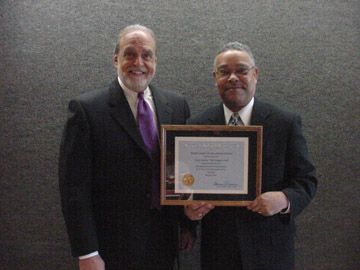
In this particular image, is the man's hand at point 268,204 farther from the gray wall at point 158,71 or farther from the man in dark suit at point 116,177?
the gray wall at point 158,71

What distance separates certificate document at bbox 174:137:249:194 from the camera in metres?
1.12

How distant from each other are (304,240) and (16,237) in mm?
1679

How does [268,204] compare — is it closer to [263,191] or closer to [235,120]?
[263,191]

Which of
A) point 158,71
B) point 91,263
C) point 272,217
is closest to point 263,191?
point 272,217

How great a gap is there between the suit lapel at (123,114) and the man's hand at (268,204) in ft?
1.53

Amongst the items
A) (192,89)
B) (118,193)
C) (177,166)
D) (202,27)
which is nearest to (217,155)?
(177,166)

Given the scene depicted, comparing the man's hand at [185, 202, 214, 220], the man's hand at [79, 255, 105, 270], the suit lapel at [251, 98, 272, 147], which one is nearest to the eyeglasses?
the suit lapel at [251, 98, 272, 147]

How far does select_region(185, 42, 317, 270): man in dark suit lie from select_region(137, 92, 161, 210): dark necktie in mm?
150

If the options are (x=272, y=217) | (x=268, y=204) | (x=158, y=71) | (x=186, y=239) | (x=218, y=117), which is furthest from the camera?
(x=158, y=71)

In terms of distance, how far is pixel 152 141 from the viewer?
1264 millimetres

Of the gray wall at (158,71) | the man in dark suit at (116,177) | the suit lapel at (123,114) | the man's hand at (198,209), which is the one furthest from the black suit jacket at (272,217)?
the gray wall at (158,71)

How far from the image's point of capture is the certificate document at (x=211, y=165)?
1123 millimetres
